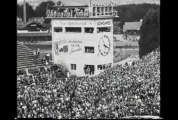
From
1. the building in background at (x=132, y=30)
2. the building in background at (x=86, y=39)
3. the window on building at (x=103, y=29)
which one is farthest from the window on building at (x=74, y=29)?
the building in background at (x=132, y=30)

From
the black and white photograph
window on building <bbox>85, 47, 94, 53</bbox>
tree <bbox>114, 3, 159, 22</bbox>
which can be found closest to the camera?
the black and white photograph

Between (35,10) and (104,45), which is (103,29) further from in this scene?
(35,10)

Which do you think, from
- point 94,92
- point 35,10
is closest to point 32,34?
point 35,10

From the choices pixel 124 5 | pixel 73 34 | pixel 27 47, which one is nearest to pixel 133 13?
pixel 124 5

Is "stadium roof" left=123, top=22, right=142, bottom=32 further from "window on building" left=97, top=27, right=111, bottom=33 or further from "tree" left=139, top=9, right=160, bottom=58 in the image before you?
"window on building" left=97, top=27, right=111, bottom=33

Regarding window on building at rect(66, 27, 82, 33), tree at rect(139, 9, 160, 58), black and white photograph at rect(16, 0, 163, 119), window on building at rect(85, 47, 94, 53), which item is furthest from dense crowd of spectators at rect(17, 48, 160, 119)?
window on building at rect(66, 27, 82, 33)
